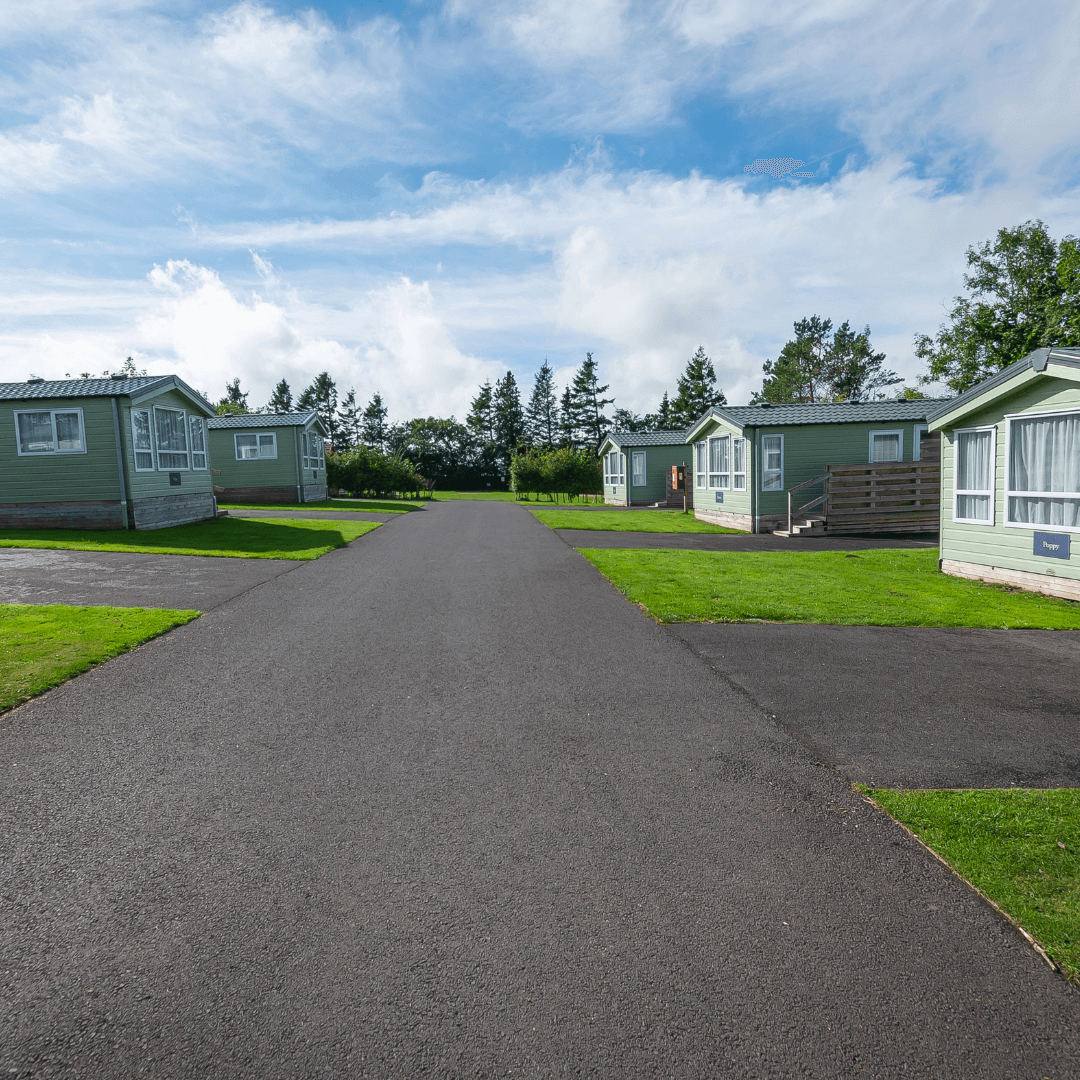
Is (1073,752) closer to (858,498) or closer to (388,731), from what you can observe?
(388,731)

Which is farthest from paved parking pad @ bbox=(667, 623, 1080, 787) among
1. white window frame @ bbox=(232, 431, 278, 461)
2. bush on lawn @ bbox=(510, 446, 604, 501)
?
bush on lawn @ bbox=(510, 446, 604, 501)

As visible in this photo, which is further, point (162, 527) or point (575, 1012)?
point (162, 527)

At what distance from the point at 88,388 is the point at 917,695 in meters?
21.0

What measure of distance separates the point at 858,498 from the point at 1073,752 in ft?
58.5

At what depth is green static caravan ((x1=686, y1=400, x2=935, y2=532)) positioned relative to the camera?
22188 millimetres

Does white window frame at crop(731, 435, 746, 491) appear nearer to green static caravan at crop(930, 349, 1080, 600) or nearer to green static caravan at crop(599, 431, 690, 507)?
green static caravan at crop(930, 349, 1080, 600)

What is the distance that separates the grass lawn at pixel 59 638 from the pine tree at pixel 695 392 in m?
73.4

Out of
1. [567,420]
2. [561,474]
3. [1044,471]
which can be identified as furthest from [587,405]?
[1044,471]

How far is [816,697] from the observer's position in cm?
611

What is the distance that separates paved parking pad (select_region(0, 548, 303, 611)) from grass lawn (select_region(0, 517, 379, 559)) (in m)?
0.62

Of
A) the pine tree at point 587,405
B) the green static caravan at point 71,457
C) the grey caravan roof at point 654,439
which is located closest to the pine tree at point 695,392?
the pine tree at point 587,405

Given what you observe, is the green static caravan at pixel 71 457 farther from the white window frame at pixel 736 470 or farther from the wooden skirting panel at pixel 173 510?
the white window frame at pixel 736 470

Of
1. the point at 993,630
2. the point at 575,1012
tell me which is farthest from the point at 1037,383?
the point at 575,1012

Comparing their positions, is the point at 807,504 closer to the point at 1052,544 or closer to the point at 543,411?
the point at 1052,544
